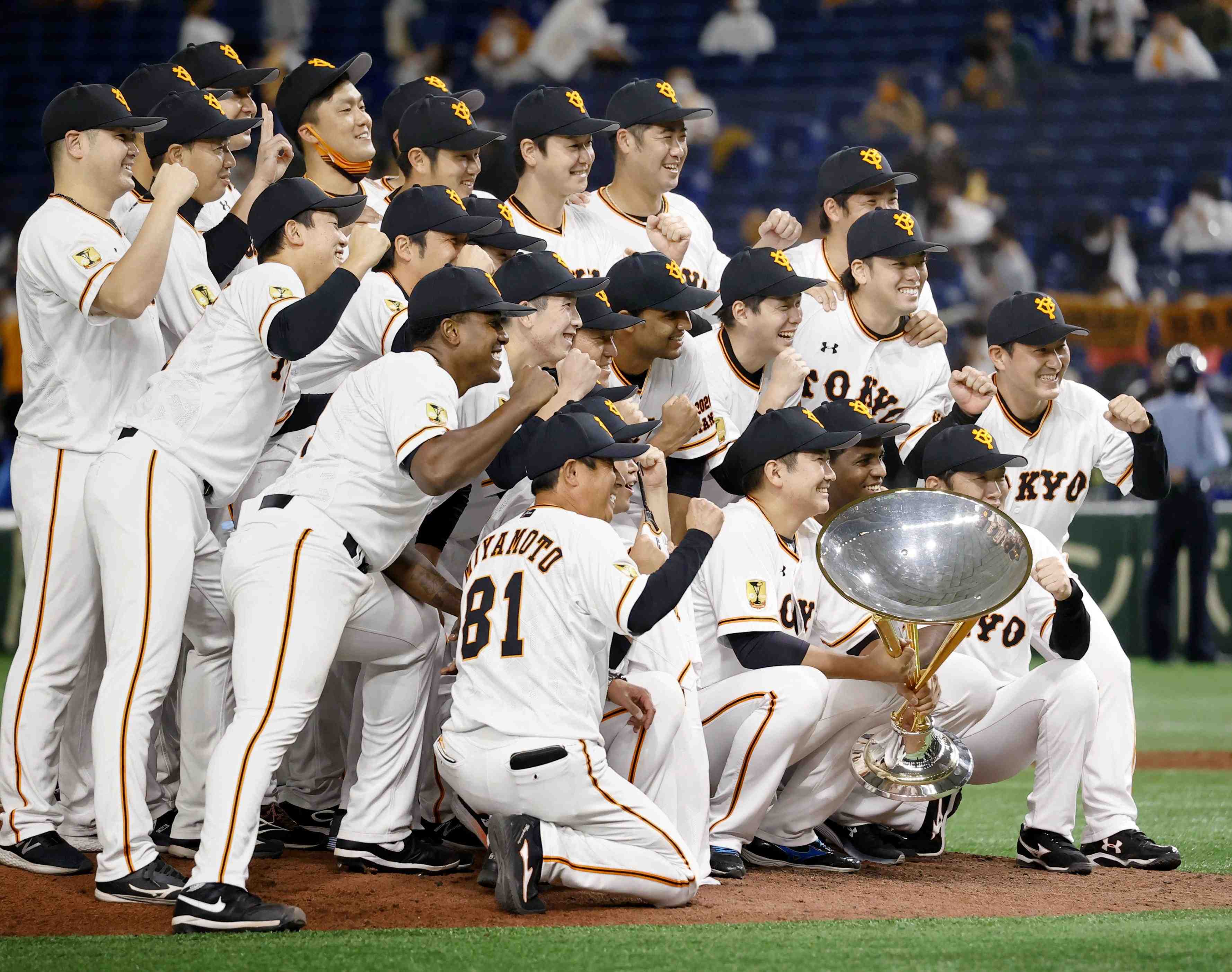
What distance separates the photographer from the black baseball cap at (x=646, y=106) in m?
5.54

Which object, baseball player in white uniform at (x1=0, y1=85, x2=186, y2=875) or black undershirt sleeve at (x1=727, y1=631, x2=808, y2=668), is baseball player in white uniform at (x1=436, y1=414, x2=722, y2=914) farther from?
baseball player in white uniform at (x1=0, y1=85, x2=186, y2=875)

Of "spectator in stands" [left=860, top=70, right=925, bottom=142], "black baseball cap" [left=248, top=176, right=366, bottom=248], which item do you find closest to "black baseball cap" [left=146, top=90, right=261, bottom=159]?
"black baseball cap" [left=248, top=176, right=366, bottom=248]

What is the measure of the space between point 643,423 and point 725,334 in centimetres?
116

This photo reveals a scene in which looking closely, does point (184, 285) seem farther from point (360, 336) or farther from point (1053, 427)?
point (1053, 427)

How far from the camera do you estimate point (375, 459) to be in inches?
157

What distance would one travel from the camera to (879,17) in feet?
48.8

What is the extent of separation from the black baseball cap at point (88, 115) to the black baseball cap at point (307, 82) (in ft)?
3.40

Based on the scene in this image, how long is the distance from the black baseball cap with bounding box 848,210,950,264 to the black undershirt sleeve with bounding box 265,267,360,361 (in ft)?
6.85

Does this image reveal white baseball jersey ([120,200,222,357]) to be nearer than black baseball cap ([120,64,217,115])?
Yes

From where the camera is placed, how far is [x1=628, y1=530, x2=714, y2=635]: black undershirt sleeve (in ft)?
12.3

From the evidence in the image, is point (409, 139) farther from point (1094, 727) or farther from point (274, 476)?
point (1094, 727)

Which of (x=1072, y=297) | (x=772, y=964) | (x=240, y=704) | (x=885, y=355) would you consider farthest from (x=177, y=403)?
(x=1072, y=297)

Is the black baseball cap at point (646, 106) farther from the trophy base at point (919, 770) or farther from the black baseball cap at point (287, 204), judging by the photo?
the trophy base at point (919, 770)

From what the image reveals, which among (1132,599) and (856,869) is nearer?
(856,869)
